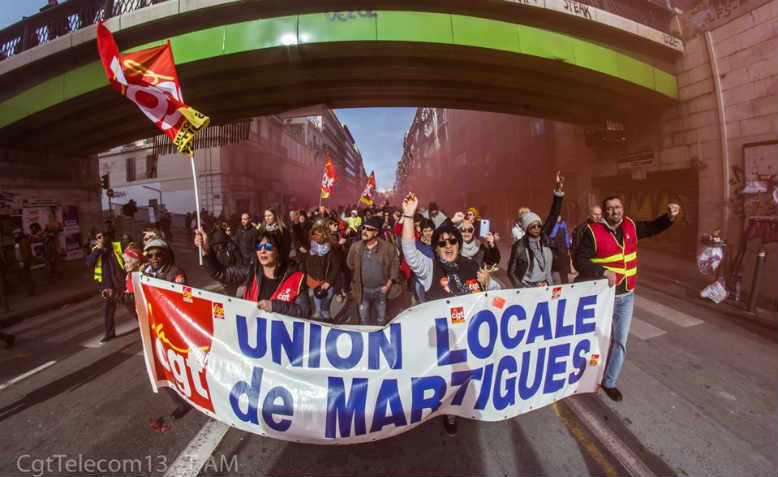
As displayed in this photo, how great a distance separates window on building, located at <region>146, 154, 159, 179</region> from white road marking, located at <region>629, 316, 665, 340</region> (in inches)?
1418

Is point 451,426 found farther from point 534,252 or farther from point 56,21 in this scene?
point 56,21

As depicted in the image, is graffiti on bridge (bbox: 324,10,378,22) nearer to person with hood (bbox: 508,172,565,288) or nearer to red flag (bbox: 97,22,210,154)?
red flag (bbox: 97,22,210,154)

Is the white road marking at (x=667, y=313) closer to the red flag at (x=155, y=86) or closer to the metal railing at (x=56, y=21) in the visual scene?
the red flag at (x=155, y=86)

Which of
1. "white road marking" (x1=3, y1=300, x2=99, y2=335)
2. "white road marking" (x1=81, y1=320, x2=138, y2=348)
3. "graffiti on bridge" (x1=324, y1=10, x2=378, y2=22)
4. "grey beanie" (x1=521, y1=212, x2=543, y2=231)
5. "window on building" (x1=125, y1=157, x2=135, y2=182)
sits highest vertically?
"window on building" (x1=125, y1=157, x2=135, y2=182)

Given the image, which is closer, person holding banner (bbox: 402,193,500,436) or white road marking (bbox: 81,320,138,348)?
person holding banner (bbox: 402,193,500,436)

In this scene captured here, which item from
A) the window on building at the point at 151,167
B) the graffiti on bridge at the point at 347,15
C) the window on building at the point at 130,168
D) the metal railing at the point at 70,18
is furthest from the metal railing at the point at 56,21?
the window on building at the point at 130,168

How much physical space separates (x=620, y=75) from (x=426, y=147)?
51.9 metres

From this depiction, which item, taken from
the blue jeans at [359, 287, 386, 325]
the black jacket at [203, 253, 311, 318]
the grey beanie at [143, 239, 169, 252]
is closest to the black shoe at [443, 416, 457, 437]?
the black jacket at [203, 253, 311, 318]

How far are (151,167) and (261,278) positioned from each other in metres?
34.2

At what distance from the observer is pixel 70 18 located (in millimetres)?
9312

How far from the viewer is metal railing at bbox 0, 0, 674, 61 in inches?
347

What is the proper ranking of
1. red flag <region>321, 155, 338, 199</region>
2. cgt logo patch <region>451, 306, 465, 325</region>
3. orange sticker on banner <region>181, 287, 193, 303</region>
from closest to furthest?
cgt logo patch <region>451, 306, 465, 325</region>
orange sticker on banner <region>181, 287, 193, 303</region>
red flag <region>321, 155, 338, 199</region>

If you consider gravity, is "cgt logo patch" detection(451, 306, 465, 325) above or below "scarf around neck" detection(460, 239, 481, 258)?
below

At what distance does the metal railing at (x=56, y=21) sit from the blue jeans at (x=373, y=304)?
35.1 ft
